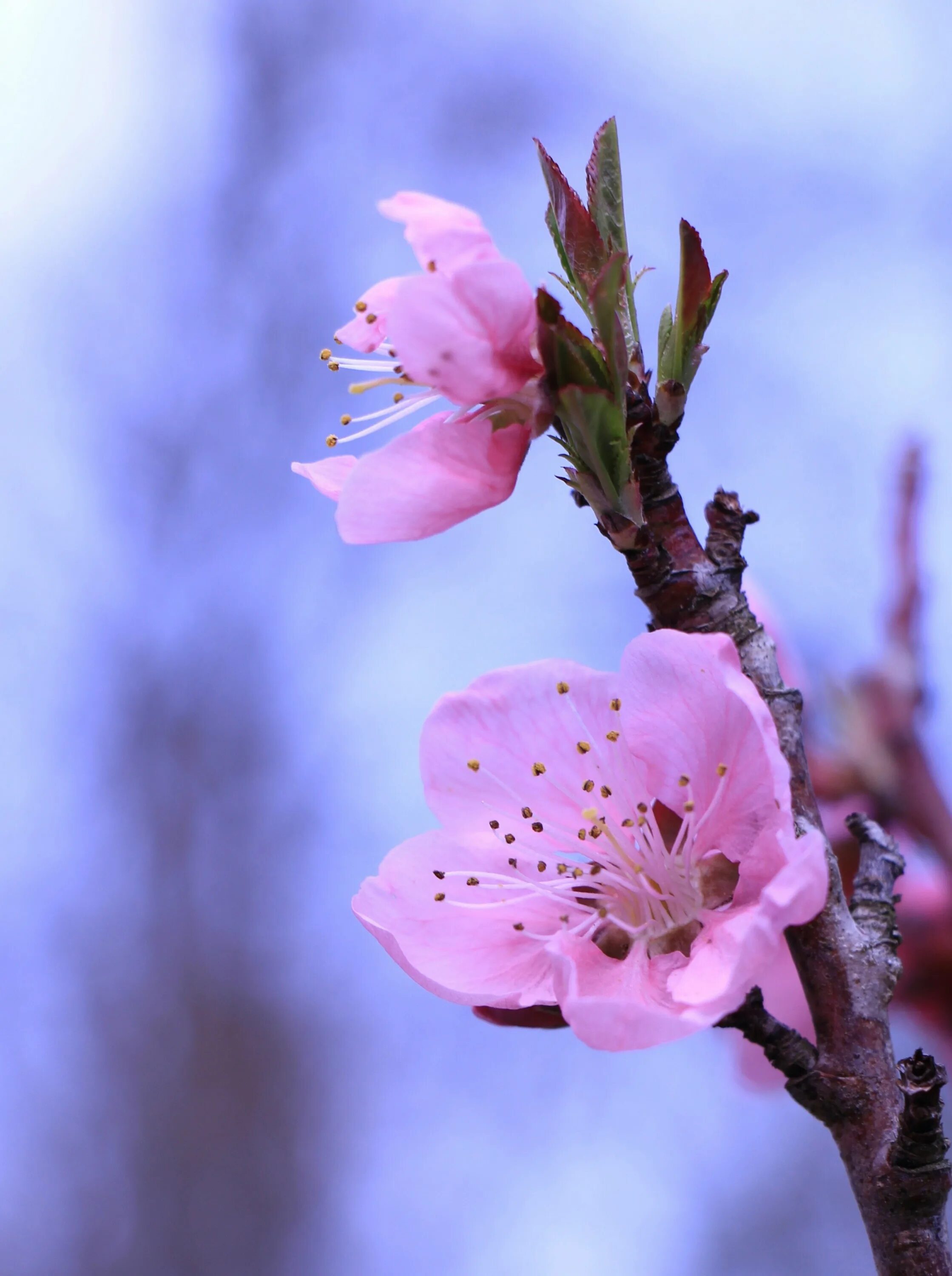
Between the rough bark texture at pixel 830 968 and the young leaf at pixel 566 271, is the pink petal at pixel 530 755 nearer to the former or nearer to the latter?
the rough bark texture at pixel 830 968

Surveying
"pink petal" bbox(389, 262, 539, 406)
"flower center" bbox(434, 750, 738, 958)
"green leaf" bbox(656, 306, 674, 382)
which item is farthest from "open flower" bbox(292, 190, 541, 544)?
"flower center" bbox(434, 750, 738, 958)

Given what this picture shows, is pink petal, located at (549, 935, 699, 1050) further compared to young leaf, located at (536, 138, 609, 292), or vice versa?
young leaf, located at (536, 138, 609, 292)

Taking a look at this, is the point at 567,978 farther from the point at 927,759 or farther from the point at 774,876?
the point at 927,759

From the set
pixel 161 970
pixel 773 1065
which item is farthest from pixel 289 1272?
pixel 773 1065

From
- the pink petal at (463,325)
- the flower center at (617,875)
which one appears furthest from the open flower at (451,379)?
the flower center at (617,875)

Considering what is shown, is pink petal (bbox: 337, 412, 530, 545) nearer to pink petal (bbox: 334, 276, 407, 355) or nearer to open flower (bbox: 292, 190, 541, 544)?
open flower (bbox: 292, 190, 541, 544)

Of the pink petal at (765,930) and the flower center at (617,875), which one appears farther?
the flower center at (617,875)
